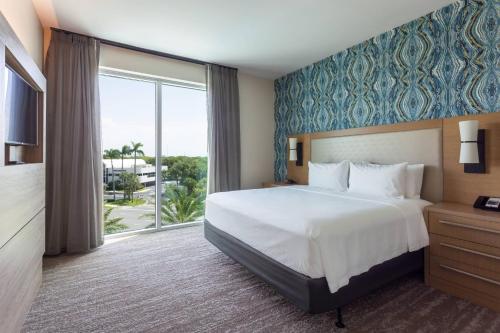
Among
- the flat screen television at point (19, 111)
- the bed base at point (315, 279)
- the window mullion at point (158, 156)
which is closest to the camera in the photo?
the flat screen television at point (19, 111)

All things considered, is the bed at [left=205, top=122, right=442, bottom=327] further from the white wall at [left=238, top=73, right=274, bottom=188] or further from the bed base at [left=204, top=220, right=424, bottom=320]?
the white wall at [left=238, top=73, right=274, bottom=188]

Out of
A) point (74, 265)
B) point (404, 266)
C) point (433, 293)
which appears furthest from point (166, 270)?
point (433, 293)

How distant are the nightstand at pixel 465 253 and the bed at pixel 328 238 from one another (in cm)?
10

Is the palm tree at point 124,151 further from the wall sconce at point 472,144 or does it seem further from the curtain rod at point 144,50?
the wall sconce at point 472,144

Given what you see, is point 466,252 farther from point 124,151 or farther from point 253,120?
point 124,151

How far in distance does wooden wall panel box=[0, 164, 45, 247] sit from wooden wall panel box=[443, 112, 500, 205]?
3401mm

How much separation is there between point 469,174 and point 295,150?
233 centimetres

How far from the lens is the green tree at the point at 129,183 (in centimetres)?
375

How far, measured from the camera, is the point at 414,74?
113 inches

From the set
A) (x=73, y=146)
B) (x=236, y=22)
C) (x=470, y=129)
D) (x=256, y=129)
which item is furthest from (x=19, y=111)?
(x=256, y=129)

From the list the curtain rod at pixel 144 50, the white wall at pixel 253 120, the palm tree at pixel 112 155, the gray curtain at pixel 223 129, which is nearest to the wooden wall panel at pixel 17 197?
the palm tree at pixel 112 155

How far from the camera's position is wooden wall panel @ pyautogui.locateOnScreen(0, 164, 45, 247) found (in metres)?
1.20

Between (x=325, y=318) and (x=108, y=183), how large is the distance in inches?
128

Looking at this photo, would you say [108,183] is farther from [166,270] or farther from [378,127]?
[378,127]
